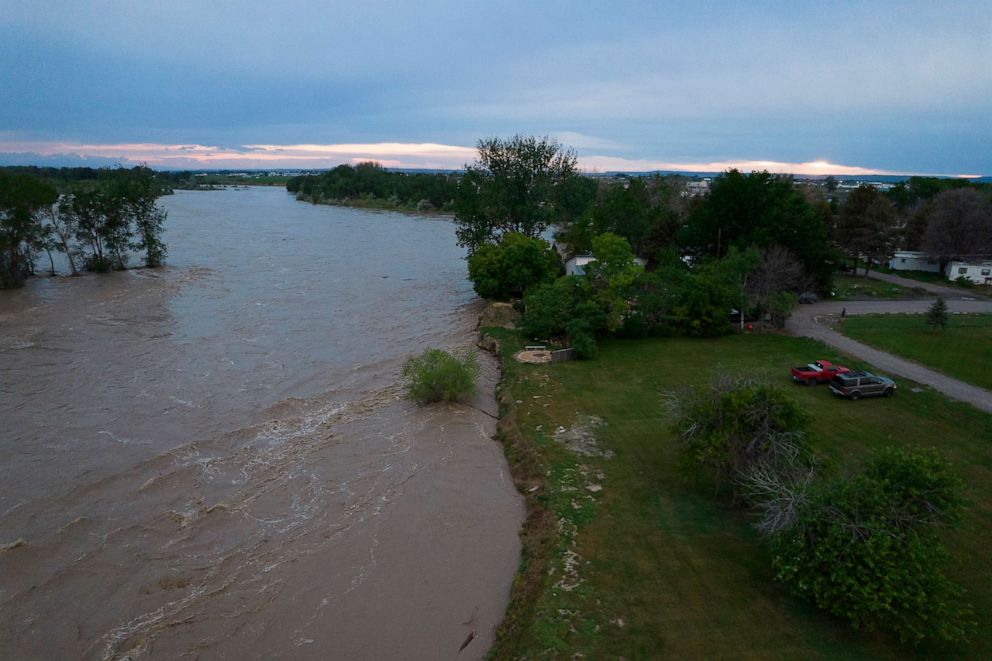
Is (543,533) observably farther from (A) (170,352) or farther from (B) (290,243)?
(B) (290,243)

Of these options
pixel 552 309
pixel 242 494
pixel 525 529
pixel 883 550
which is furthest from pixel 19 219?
pixel 883 550

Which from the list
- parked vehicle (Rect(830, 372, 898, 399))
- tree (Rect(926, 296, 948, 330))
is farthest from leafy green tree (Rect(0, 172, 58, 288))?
tree (Rect(926, 296, 948, 330))

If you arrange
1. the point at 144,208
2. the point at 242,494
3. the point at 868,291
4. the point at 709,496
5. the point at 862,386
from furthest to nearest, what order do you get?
the point at 144,208 → the point at 868,291 → the point at 862,386 → the point at 242,494 → the point at 709,496

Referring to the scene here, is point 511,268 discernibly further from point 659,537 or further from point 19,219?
point 19,219

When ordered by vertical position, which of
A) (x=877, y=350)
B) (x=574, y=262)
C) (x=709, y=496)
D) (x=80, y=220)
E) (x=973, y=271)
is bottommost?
(x=709, y=496)

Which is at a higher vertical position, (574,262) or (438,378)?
(574,262)

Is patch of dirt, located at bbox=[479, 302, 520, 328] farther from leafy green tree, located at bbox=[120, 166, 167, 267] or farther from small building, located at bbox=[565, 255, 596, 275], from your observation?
leafy green tree, located at bbox=[120, 166, 167, 267]
